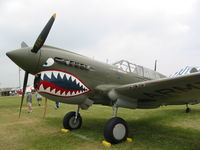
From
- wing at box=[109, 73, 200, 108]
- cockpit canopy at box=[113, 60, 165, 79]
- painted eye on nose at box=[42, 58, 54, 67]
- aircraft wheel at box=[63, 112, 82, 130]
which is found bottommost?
aircraft wheel at box=[63, 112, 82, 130]

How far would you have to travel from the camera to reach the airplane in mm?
4438

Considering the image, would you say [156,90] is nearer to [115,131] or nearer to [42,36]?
[115,131]

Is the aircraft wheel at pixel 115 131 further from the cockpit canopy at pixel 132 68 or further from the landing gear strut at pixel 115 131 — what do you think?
the cockpit canopy at pixel 132 68

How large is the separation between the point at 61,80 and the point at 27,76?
103 cm

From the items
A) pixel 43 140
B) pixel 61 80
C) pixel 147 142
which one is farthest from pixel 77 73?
pixel 147 142

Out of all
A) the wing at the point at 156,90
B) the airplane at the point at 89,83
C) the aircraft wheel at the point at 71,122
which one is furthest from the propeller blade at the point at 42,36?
the aircraft wheel at the point at 71,122

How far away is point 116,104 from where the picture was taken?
509 centimetres

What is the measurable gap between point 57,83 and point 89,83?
96 cm

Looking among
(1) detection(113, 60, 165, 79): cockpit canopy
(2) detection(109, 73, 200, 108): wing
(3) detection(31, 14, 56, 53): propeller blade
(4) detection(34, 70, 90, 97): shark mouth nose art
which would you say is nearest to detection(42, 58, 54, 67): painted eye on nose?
(4) detection(34, 70, 90, 97): shark mouth nose art

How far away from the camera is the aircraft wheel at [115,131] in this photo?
4.54 meters

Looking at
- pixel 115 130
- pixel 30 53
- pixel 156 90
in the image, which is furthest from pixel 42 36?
pixel 156 90

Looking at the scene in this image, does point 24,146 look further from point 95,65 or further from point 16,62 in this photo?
point 95,65

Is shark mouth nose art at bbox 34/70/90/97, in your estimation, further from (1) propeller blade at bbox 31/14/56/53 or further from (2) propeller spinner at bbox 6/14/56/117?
(1) propeller blade at bbox 31/14/56/53

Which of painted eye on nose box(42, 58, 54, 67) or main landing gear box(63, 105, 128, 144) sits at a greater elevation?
painted eye on nose box(42, 58, 54, 67)
